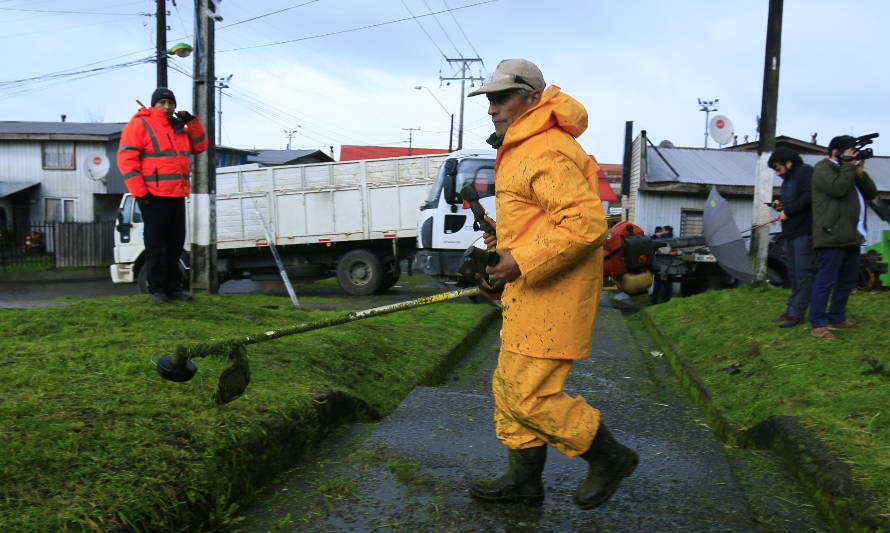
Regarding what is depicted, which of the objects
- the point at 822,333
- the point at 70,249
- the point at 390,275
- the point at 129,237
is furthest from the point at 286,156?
the point at 822,333

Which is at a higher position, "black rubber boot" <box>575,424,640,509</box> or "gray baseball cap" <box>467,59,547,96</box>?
"gray baseball cap" <box>467,59,547,96</box>

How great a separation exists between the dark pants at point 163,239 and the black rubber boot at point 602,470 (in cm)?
499

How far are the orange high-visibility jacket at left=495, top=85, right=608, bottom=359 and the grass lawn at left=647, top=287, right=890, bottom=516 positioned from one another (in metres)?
1.29

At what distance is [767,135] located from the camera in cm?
1105

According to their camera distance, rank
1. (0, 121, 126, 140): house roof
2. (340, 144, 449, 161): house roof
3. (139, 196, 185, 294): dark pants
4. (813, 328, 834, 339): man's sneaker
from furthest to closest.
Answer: (340, 144, 449, 161): house roof, (0, 121, 126, 140): house roof, (139, 196, 185, 294): dark pants, (813, 328, 834, 339): man's sneaker

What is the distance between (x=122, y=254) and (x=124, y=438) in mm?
13421

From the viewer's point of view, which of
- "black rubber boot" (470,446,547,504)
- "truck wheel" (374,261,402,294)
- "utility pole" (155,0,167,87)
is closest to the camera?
"black rubber boot" (470,446,547,504)

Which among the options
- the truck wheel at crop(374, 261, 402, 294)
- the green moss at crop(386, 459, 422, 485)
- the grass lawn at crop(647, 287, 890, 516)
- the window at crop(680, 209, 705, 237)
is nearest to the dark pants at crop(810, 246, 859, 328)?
the grass lawn at crop(647, 287, 890, 516)

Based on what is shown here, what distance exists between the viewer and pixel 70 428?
296cm

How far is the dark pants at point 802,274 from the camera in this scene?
685 centimetres

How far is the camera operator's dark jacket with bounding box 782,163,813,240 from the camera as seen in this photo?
702cm

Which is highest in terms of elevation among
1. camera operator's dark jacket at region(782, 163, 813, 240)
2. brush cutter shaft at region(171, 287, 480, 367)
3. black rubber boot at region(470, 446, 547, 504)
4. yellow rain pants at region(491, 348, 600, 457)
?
camera operator's dark jacket at region(782, 163, 813, 240)

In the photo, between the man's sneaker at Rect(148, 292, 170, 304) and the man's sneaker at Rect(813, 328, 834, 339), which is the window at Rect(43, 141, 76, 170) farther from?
the man's sneaker at Rect(813, 328, 834, 339)

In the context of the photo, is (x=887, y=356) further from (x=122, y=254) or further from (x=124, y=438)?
(x=122, y=254)
